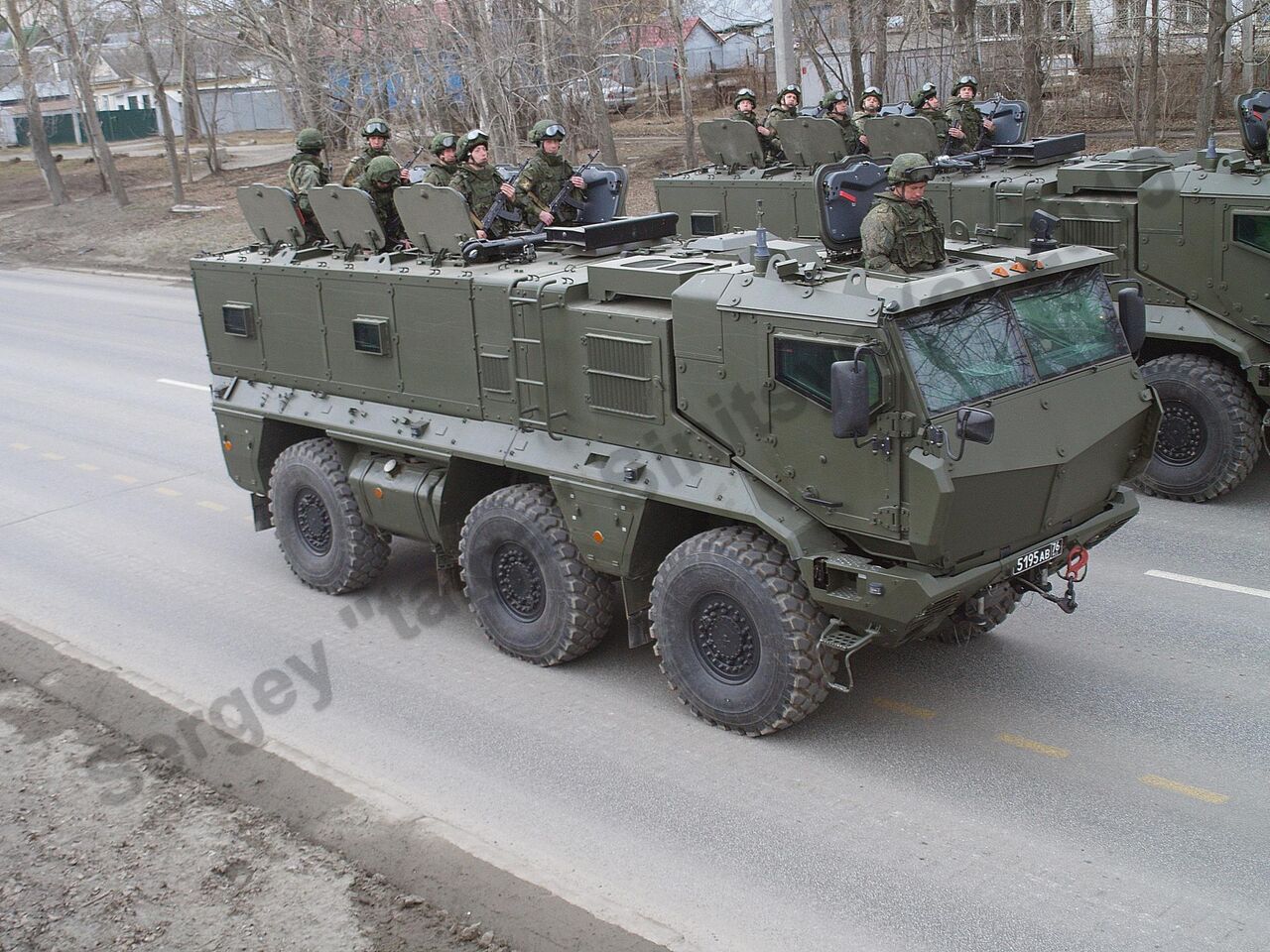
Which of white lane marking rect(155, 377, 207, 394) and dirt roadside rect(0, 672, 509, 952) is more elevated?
white lane marking rect(155, 377, 207, 394)

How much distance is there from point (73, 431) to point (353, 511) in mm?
6896

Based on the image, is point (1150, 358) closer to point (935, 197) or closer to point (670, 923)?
point (935, 197)

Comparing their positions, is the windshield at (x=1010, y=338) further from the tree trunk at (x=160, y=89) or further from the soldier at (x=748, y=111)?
the tree trunk at (x=160, y=89)

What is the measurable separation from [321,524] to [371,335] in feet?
5.13

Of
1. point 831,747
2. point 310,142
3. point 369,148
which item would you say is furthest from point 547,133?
point 831,747

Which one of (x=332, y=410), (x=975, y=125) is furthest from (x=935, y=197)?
(x=332, y=410)

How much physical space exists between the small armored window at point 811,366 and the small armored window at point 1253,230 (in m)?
5.38

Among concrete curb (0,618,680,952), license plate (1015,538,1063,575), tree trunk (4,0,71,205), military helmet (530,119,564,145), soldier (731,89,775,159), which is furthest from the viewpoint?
tree trunk (4,0,71,205)

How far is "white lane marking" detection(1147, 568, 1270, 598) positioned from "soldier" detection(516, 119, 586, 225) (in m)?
4.80

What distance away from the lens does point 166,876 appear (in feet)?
21.0

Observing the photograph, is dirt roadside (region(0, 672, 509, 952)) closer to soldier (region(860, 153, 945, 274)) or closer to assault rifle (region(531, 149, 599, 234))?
soldier (region(860, 153, 945, 274))

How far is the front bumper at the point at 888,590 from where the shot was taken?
674 centimetres

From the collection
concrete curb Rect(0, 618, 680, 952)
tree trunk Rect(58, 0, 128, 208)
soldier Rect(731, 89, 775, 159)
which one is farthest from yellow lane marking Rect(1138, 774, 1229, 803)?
tree trunk Rect(58, 0, 128, 208)

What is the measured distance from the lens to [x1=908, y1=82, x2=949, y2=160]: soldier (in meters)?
14.5
